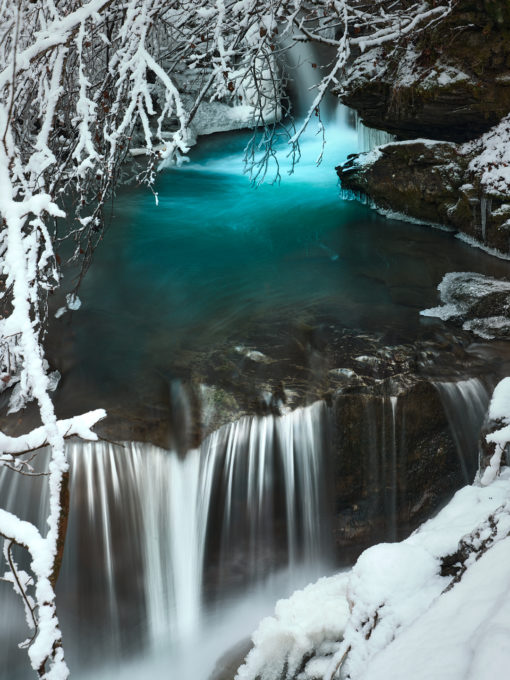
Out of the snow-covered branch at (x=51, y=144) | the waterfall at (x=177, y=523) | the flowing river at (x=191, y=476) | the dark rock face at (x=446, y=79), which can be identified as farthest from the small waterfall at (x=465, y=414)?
the dark rock face at (x=446, y=79)

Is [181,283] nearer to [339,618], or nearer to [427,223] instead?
[427,223]

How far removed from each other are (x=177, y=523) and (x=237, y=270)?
379 centimetres

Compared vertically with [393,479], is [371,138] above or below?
above

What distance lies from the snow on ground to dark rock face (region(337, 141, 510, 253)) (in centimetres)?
518

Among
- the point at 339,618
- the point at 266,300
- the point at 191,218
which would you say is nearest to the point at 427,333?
the point at 266,300

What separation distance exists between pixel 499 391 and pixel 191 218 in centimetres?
730

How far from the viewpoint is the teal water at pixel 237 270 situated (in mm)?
6074

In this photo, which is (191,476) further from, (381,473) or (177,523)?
(381,473)

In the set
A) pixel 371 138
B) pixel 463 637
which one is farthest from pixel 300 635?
pixel 371 138

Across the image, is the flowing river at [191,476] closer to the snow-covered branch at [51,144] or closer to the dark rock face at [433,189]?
the dark rock face at [433,189]

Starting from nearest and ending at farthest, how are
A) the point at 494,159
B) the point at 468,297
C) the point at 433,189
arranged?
the point at 468,297
the point at 494,159
the point at 433,189

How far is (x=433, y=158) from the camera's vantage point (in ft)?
27.5

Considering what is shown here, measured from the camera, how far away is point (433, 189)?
830 centimetres

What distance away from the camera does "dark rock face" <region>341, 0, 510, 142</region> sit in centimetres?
723
